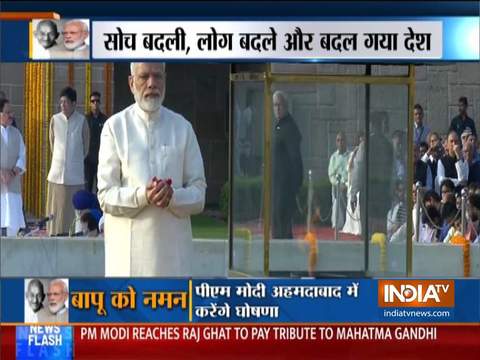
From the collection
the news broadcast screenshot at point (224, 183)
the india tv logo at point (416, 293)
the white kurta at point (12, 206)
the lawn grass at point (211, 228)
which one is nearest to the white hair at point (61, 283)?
the news broadcast screenshot at point (224, 183)

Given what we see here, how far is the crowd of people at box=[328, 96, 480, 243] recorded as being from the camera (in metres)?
10.1

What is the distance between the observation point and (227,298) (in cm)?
1004

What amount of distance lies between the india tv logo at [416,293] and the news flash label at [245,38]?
4.15 ft

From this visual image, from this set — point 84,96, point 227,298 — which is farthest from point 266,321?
point 84,96

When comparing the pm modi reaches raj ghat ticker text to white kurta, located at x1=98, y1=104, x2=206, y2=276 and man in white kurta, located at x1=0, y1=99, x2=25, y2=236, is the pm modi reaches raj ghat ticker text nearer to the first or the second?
white kurta, located at x1=98, y1=104, x2=206, y2=276

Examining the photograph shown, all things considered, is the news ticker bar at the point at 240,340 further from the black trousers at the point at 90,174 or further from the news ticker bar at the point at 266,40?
the news ticker bar at the point at 266,40

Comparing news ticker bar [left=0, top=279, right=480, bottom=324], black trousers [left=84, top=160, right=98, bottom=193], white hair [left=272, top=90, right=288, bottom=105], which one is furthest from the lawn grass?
white hair [left=272, top=90, right=288, bottom=105]

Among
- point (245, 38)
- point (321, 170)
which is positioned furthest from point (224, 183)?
point (245, 38)

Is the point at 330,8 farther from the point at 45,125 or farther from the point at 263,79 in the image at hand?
the point at 45,125

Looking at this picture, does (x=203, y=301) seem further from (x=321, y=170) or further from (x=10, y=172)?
(x=10, y=172)

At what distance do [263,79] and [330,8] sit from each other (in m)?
0.55

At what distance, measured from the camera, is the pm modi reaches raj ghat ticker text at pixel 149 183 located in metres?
10.0

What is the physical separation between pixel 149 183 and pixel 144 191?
2.1 inches

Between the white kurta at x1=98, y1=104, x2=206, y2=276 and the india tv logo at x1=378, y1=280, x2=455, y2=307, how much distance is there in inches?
43.7
